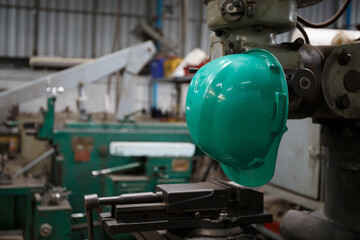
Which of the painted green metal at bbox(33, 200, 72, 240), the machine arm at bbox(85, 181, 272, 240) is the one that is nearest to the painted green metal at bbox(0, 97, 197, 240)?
the painted green metal at bbox(33, 200, 72, 240)

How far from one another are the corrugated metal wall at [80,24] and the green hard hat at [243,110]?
25.3ft

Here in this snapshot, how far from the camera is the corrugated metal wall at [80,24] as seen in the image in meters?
8.24

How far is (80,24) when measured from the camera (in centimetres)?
864

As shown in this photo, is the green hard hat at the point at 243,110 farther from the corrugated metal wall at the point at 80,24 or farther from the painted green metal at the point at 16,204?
the corrugated metal wall at the point at 80,24

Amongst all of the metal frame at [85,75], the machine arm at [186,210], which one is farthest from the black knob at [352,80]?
the metal frame at [85,75]

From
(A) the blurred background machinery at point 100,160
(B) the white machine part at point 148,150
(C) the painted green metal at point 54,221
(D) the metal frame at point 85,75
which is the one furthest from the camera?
(D) the metal frame at point 85,75

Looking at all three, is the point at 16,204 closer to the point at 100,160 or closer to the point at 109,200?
the point at 100,160

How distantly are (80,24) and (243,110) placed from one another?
27.6 ft

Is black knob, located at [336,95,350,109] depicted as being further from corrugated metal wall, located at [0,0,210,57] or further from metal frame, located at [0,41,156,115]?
corrugated metal wall, located at [0,0,210,57]

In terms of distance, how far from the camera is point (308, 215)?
1.06 meters

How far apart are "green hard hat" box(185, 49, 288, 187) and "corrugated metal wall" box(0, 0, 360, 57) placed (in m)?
7.72

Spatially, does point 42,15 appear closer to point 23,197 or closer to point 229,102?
point 23,197

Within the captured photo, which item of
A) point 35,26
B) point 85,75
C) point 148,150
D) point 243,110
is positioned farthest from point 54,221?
point 35,26

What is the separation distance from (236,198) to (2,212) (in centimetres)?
218
